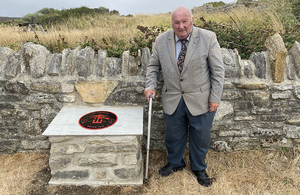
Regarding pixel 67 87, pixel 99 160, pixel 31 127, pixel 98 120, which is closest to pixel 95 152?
pixel 99 160

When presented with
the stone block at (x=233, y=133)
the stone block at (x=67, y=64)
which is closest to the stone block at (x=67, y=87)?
the stone block at (x=67, y=64)

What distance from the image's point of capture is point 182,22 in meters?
2.32

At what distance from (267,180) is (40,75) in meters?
3.48

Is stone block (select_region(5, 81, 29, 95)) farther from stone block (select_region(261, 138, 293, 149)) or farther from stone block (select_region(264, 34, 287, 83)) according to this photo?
stone block (select_region(261, 138, 293, 149))

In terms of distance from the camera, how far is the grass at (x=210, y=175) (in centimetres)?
273

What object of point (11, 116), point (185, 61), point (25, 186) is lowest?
point (25, 186)

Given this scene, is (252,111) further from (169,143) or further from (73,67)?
(73,67)

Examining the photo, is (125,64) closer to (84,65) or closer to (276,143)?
(84,65)

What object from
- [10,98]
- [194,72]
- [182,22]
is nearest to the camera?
[182,22]

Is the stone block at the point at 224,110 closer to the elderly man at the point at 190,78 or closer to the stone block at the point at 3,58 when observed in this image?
the elderly man at the point at 190,78

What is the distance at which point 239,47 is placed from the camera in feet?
12.9

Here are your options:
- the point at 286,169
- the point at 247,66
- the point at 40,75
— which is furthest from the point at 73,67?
the point at 286,169

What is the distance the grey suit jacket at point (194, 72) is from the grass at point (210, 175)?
3.27 feet

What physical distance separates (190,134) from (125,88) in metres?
1.14
